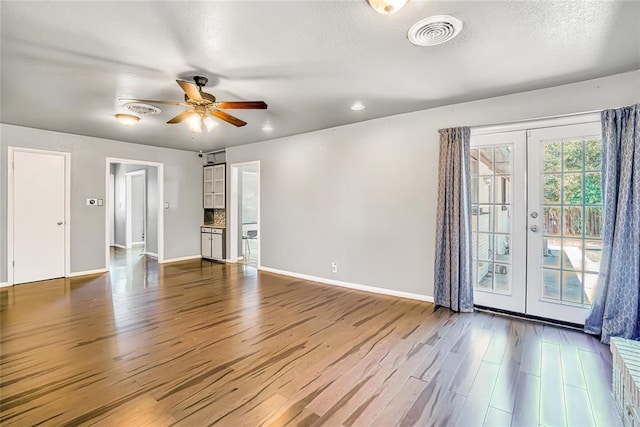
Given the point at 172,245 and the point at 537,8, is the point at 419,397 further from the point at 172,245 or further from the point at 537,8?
the point at 172,245

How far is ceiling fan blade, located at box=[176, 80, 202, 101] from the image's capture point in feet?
8.38

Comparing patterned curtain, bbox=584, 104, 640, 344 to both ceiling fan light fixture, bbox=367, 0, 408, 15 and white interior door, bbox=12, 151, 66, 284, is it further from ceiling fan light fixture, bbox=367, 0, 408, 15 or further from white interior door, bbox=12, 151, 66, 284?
white interior door, bbox=12, 151, 66, 284

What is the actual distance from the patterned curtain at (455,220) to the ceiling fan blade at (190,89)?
2.82 m

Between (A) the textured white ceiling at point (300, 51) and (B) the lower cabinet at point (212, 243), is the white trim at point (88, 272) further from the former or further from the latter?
(A) the textured white ceiling at point (300, 51)

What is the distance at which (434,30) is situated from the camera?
2.14 m

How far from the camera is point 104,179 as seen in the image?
5785mm

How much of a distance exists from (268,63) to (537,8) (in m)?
1.98

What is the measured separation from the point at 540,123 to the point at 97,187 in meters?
7.05

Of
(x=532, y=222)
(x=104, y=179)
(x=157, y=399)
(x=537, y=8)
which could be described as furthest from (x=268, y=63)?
(x=104, y=179)

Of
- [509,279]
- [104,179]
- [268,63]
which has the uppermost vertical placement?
[268,63]

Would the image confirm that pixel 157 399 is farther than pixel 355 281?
No

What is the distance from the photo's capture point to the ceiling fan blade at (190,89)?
2.55 m

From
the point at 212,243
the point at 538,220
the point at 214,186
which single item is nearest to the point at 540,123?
the point at 538,220

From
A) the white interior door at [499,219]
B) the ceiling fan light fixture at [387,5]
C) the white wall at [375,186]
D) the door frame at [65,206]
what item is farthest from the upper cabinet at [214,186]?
the ceiling fan light fixture at [387,5]
